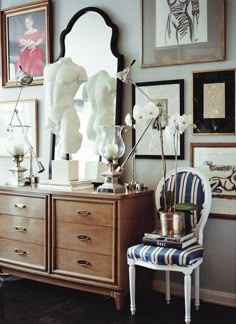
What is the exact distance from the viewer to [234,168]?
3.34 meters

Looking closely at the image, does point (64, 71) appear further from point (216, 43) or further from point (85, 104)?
point (216, 43)

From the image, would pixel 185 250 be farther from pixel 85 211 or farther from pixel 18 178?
pixel 18 178

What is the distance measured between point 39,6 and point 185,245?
245 cm

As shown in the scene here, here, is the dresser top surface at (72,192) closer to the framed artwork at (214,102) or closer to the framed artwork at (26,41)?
the framed artwork at (214,102)

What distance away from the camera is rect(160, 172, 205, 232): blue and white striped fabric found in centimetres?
332

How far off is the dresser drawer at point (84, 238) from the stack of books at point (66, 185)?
0.27m

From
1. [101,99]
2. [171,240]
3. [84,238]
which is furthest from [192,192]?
[101,99]

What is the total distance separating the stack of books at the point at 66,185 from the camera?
356 cm

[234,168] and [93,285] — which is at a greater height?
[234,168]

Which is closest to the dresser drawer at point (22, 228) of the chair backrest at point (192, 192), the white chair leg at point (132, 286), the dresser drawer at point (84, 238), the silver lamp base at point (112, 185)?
the dresser drawer at point (84, 238)

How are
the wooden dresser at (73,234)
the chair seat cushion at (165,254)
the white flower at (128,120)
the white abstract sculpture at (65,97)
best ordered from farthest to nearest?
the white abstract sculpture at (65,97) → the white flower at (128,120) → the wooden dresser at (73,234) → the chair seat cushion at (165,254)

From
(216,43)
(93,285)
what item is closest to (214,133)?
(216,43)

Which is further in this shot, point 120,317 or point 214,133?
point 214,133

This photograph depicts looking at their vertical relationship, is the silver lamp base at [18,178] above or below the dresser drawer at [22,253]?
above
